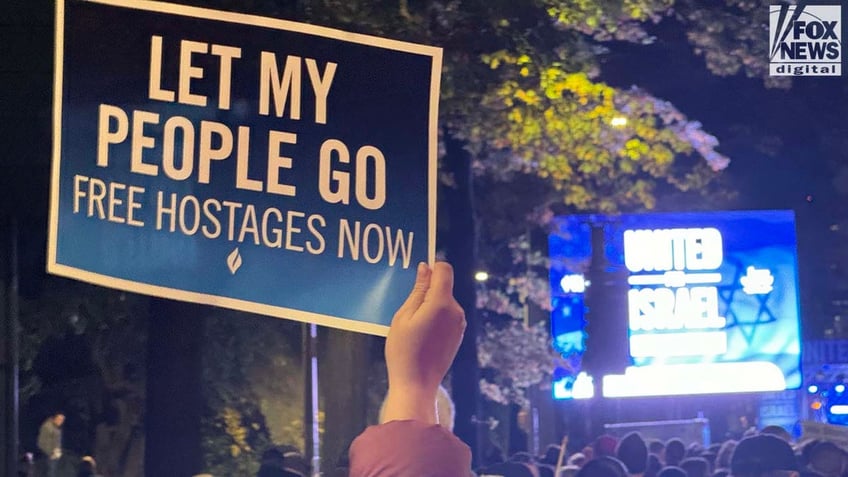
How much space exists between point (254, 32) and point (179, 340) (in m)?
0.86

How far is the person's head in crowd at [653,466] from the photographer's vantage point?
104 inches

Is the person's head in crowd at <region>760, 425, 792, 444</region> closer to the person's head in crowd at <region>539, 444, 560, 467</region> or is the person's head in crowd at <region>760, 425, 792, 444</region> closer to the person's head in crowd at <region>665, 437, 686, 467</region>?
the person's head in crowd at <region>665, 437, 686, 467</region>

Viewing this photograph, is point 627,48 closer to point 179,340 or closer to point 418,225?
point 418,225

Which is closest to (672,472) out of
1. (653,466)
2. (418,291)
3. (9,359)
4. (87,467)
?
(653,466)

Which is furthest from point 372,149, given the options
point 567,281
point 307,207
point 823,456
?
point 823,456

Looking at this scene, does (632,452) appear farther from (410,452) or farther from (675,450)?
(410,452)

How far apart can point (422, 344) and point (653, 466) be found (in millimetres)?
687

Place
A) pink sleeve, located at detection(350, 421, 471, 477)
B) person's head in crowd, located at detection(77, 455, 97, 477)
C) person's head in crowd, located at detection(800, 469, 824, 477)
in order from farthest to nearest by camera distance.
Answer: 1. person's head in crowd, located at detection(77, 455, 97, 477)
2. person's head in crowd, located at detection(800, 469, 824, 477)
3. pink sleeve, located at detection(350, 421, 471, 477)

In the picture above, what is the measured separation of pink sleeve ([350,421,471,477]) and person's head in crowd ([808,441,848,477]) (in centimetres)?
92

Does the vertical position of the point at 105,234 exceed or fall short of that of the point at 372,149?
it falls short

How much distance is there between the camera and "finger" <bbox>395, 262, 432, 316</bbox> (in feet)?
8.75

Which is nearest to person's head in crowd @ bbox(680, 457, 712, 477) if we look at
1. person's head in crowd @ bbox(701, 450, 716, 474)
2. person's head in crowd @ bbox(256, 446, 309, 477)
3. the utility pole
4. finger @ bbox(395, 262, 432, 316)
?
person's head in crowd @ bbox(701, 450, 716, 474)

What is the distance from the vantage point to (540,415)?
266cm

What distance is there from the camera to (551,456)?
2.66 m
